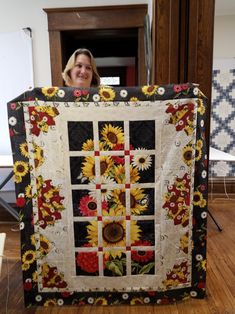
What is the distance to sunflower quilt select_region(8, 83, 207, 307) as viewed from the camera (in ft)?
4.64

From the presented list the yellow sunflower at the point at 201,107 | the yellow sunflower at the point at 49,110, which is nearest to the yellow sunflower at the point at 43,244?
the yellow sunflower at the point at 49,110

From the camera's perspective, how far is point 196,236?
154 cm

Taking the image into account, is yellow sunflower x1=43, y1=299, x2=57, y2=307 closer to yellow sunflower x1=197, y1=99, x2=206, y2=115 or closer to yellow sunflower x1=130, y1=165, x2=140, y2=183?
yellow sunflower x1=130, y1=165, x2=140, y2=183

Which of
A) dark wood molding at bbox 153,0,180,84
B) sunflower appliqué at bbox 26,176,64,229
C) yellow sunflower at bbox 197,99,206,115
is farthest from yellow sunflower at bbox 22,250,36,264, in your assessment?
dark wood molding at bbox 153,0,180,84

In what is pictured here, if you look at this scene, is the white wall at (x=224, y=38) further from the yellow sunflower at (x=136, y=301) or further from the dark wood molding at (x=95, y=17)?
the yellow sunflower at (x=136, y=301)

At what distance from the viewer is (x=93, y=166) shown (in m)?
1.46

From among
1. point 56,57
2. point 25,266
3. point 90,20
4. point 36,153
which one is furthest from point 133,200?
point 90,20

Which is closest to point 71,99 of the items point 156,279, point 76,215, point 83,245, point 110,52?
point 76,215

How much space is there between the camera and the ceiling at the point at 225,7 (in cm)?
294

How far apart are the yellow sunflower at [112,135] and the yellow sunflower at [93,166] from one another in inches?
3.1

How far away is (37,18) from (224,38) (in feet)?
6.60

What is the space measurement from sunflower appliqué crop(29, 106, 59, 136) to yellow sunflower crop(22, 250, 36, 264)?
2.11 ft

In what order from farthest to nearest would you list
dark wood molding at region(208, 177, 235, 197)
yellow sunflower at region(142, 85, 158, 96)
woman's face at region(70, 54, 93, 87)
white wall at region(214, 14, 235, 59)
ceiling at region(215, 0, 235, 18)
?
1. dark wood molding at region(208, 177, 235, 197)
2. white wall at region(214, 14, 235, 59)
3. ceiling at region(215, 0, 235, 18)
4. woman's face at region(70, 54, 93, 87)
5. yellow sunflower at region(142, 85, 158, 96)

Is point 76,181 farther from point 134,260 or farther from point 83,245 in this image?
point 134,260
